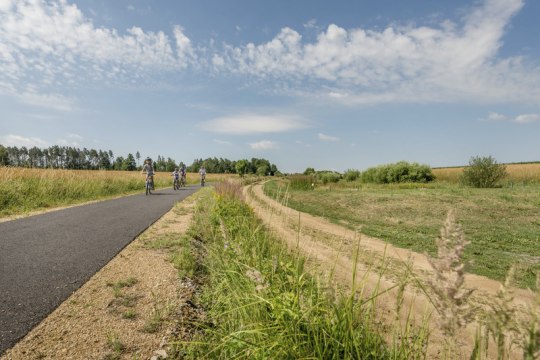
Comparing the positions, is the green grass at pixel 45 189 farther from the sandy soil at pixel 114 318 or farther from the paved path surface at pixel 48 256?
the sandy soil at pixel 114 318

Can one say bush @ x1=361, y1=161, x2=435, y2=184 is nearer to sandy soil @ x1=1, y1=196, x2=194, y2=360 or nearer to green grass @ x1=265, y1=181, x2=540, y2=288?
green grass @ x1=265, y1=181, x2=540, y2=288

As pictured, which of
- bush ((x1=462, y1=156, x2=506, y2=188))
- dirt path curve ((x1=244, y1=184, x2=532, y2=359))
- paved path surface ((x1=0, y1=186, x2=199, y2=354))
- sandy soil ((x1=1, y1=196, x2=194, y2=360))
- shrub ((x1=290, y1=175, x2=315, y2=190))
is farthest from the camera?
shrub ((x1=290, y1=175, x2=315, y2=190))

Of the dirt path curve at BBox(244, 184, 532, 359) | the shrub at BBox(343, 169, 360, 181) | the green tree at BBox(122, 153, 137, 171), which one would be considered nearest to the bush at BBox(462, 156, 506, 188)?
the dirt path curve at BBox(244, 184, 532, 359)

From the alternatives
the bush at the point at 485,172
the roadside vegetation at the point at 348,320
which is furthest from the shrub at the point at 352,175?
the roadside vegetation at the point at 348,320

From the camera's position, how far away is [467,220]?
14570mm

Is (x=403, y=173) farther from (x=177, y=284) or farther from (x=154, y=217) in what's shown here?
(x=177, y=284)

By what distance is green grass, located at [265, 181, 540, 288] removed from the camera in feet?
27.9

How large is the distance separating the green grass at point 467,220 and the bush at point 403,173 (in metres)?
21.1

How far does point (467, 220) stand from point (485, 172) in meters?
14.2

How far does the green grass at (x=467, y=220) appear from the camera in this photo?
850 centimetres

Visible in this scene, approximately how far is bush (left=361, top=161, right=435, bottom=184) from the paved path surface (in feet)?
118

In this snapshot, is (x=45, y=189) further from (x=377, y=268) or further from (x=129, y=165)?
(x=129, y=165)

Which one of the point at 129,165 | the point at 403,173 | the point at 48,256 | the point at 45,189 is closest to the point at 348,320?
the point at 48,256

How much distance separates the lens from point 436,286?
4.08 feet
